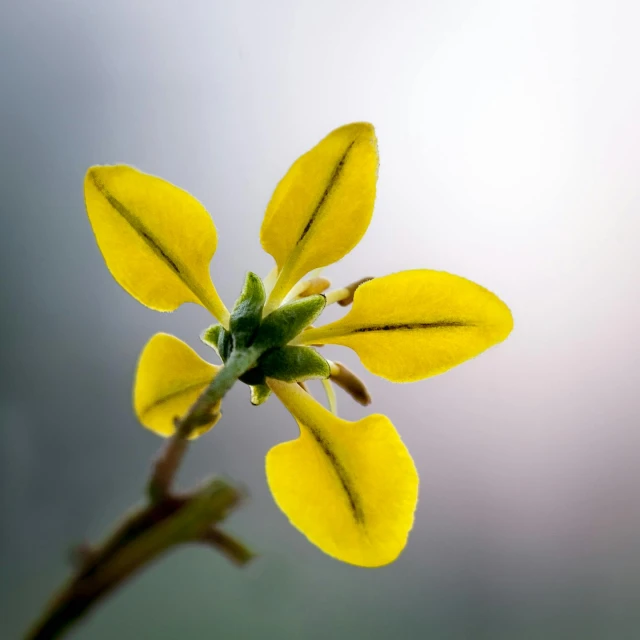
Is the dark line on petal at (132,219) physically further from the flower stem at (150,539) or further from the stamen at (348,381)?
the flower stem at (150,539)

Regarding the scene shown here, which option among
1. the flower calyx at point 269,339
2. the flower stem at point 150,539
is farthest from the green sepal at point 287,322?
the flower stem at point 150,539

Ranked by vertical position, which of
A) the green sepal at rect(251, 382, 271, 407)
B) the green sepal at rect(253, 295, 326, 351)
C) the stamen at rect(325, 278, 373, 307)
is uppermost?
the stamen at rect(325, 278, 373, 307)

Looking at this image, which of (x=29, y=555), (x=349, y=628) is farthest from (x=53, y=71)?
(x=349, y=628)

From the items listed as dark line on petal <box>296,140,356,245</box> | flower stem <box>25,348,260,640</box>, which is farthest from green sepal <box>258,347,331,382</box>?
flower stem <box>25,348,260,640</box>

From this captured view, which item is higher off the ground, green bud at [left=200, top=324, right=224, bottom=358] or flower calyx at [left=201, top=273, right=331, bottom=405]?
flower calyx at [left=201, top=273, right=331, bottom=405]

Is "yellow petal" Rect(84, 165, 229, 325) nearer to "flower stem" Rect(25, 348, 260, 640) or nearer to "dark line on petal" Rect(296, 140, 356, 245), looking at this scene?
"dark line on petal" Rect(296, 140, 356, 245)

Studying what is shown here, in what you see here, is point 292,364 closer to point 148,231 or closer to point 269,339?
point 269,339
